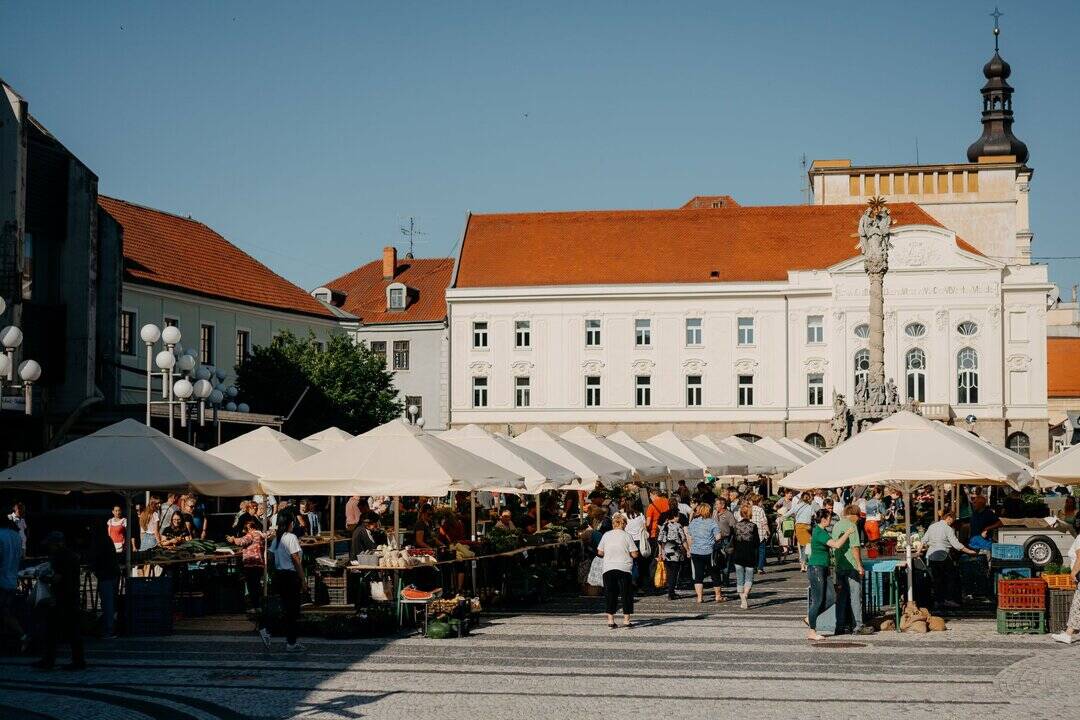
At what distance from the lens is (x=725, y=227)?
264 feet

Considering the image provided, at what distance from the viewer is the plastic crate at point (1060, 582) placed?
19.0 metres

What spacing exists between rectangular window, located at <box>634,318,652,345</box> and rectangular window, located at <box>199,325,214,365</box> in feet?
82.7

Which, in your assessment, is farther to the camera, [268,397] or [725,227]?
[725,227]

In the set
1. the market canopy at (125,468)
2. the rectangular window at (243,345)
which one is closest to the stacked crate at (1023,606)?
the market canopy at (125,468)

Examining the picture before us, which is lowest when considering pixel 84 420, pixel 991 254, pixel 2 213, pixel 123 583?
pixel 123 583

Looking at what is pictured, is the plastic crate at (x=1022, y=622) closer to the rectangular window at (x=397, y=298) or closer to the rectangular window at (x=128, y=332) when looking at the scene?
the rectangular window at (x=128, y=332)

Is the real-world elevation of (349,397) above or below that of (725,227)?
below

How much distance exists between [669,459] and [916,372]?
40696 mm

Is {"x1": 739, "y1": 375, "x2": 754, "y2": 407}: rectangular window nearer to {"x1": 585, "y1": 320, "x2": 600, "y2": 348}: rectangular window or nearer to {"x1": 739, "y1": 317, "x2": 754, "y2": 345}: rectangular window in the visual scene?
{"x1": 739, "y1": 317, "x2": 754, "y2": 345}: rectangular window

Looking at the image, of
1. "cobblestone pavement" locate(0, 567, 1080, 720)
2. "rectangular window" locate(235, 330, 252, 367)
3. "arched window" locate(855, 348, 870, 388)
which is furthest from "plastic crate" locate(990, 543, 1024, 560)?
"arched window" locate(855, 348, 870, 388)

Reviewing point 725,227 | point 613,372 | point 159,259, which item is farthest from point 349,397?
point 725,227

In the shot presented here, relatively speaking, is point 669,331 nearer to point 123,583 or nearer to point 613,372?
point 613,372

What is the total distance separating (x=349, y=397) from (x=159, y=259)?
875 cm

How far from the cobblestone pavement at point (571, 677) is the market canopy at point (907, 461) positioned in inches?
77.7
